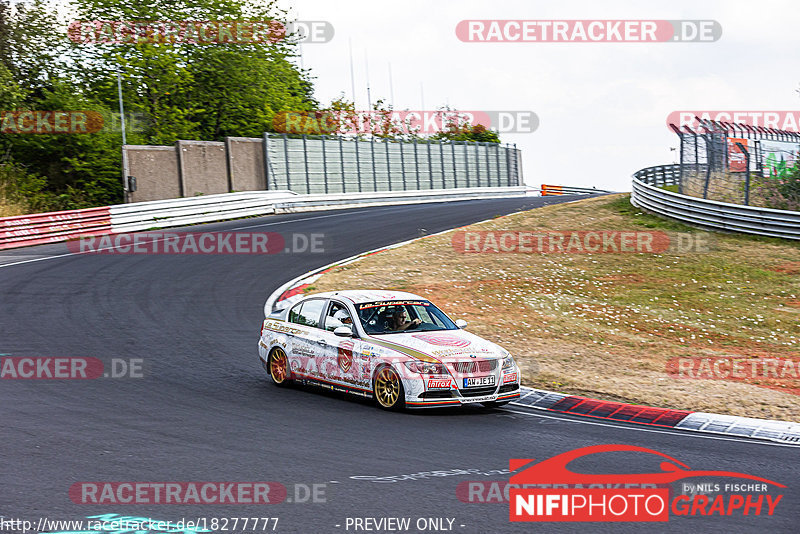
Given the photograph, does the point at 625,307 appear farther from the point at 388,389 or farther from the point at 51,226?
the point at 51,226

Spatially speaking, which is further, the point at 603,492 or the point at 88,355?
the point at 88,355

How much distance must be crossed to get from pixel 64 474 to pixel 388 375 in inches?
169

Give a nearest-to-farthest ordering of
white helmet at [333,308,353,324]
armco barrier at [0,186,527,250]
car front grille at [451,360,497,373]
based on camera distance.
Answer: car front grille at [451,360,497,373] → white helmet at [333,308,353,324] → armco barrier at [0,186,527,250]

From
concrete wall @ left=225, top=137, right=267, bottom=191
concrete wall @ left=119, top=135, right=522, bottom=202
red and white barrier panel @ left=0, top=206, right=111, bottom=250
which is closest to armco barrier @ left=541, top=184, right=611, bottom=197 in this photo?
concrete wall @ left=119, top=135, right=522, bottom=202

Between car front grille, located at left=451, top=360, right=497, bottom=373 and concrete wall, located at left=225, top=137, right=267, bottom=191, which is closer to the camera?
car front grille, located at left=451, top=360, right=497, bottom=373

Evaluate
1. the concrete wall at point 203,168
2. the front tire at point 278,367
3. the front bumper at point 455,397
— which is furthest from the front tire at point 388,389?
the concrete wall at point 203,168

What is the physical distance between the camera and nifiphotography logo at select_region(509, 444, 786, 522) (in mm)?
6734

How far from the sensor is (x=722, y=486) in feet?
24.6

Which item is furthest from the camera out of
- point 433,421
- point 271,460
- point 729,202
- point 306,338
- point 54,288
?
point 729,202

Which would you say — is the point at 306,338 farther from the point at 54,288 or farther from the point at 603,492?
the point at 54,288

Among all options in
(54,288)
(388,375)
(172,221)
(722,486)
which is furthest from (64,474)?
(172,221)

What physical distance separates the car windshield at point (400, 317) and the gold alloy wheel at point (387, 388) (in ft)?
2.47

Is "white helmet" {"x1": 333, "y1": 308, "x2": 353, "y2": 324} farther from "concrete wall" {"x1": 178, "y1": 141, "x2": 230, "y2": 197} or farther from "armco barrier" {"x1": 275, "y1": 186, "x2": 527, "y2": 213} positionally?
"concrete wall" {"x1": 178, "y1": 141, "x2": 230, "y2": 197}

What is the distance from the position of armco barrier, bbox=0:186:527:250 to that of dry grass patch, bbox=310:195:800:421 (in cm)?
1022
